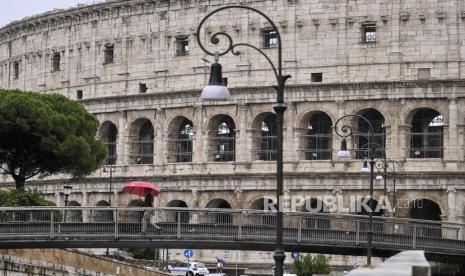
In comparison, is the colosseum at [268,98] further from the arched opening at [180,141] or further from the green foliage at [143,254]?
the green foliage at [143,254]

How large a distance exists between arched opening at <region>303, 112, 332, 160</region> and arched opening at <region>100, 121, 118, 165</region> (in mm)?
13894

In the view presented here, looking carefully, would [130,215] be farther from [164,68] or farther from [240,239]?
[164,68]

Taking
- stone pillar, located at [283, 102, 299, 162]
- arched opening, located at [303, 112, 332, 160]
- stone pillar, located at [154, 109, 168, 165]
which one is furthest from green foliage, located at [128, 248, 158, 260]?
arched opening, located at [303, 112, 332, 160]

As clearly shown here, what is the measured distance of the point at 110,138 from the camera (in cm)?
8000

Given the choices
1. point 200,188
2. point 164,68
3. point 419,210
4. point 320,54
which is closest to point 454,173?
point 419,210

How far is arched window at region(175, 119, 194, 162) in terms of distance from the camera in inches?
2953

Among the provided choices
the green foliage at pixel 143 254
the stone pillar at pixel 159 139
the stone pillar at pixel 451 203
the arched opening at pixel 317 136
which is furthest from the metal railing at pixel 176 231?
the stone pillar at pixel 159 139

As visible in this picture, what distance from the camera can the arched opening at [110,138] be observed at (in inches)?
3083

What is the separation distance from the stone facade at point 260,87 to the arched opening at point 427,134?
1.20 feet

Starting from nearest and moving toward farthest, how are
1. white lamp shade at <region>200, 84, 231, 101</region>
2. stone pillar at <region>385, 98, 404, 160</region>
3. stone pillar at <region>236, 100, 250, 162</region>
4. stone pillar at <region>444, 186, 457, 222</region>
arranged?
1. white lamp shade at <region>200, 84, 231, 101</region>
2. stone pillar at <region>444, 186, 457, 222</region>
3. stone pillar at <region>385, 98, 404, 160</region>
4. stone pillar at <region>236, 100, 250, 162</region>

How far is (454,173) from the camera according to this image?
214 feet

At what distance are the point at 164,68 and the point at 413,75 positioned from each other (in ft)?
54.8

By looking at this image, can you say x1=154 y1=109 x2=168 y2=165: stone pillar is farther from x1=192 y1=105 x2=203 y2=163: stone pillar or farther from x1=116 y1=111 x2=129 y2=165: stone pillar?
x1=116 y1=111 x2=129 y2=165: stone pillar

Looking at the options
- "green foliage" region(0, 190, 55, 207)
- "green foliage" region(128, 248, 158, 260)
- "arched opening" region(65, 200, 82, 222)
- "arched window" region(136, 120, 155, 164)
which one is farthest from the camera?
"arched window" region(136, 120, 155, 164)
